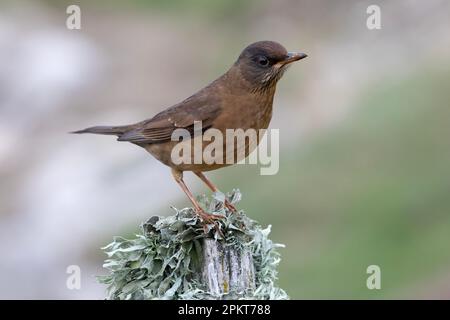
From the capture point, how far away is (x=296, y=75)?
70.1 ft

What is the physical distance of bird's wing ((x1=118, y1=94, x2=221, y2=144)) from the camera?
6.39 metres

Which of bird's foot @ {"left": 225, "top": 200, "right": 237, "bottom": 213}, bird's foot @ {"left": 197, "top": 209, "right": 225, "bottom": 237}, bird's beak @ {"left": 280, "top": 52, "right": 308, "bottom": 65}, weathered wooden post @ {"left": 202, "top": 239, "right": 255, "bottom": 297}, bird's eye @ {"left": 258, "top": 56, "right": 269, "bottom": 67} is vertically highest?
bird's eye @ {"left": 258, "top": 56, "right": 269, "bottom": 67}

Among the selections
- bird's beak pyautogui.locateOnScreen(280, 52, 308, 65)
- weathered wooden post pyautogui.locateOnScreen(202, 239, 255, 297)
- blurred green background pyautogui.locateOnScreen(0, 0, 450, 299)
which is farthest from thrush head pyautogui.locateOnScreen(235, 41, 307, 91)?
blurred green background pyautogui.locateOnScreen(0, 0, 450, 299)

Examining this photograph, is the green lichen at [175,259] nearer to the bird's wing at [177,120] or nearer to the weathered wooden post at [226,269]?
the weathered wooden post at [226,269]

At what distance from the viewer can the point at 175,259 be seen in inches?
170

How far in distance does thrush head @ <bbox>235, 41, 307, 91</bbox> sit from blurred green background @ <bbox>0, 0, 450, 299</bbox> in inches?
216

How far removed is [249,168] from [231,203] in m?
10.2

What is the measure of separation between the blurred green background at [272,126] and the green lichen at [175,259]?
6901mm

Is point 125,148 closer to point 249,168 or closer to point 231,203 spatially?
point 249,168

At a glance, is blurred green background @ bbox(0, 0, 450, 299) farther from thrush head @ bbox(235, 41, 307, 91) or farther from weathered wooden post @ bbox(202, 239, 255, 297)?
weathered wooden post @ bbox(202, 239, 255, 297)

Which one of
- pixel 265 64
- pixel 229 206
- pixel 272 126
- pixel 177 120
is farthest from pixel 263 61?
pixel 272 126

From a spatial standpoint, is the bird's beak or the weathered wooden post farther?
the bird's beak

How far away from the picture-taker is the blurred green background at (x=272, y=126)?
1252cm
